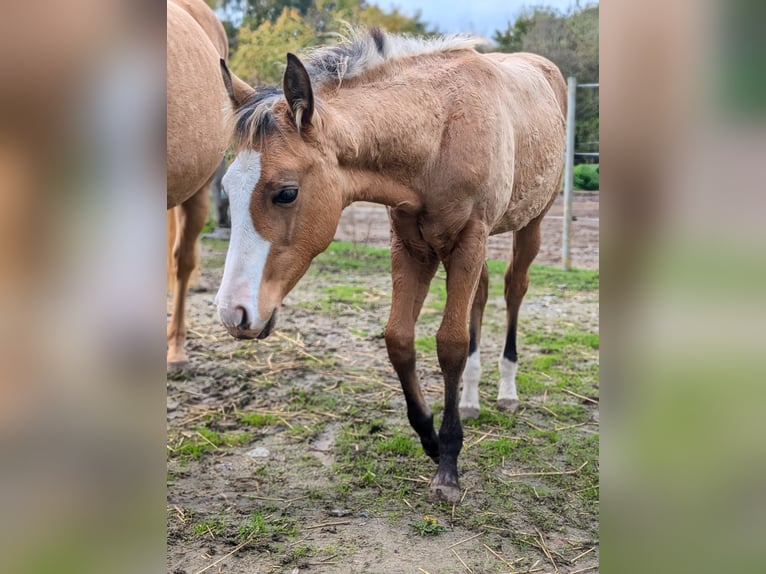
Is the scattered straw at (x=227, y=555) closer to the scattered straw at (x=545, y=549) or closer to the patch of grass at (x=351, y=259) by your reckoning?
the scattered straw at (x=545, y=549)

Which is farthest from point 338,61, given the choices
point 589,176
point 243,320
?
point 589,176

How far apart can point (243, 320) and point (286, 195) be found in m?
0.45

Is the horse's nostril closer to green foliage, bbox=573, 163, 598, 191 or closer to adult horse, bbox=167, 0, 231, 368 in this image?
adult horse, bbox=167, 0, 231, 368

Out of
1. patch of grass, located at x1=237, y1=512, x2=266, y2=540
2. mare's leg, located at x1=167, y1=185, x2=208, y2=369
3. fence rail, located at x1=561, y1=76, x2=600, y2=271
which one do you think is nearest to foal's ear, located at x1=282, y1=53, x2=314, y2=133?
patch of grass, located at x1=237, y1=512, x2=266, y2=540

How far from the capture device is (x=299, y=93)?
6.64 ft

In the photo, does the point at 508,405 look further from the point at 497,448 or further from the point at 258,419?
the point at 258,419

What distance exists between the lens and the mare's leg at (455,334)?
8.61 feet

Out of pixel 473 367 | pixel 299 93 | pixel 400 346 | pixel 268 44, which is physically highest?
pixel 268 44

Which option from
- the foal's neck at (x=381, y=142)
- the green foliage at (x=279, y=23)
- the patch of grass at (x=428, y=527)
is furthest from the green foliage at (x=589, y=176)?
the green foliage at (x=279, y=23)
